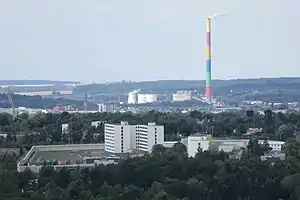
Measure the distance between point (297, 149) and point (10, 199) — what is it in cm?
618

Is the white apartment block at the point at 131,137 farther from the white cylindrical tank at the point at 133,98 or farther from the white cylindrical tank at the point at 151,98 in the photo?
the white cylindrical tank at the point at 151,98

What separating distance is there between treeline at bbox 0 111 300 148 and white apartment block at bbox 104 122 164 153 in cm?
96

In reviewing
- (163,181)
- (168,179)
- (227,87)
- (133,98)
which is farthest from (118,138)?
(227,87)

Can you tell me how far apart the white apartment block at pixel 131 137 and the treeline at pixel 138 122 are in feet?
3.16

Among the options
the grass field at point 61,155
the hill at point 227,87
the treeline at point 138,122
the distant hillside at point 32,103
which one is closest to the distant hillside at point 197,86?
the hill at point 227,87

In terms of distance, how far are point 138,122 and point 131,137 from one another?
2.64m

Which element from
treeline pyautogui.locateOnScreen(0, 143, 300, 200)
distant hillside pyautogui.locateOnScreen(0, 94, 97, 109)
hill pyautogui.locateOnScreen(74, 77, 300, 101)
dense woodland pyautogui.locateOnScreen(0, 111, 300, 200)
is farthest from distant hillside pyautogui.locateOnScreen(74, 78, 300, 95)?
treeline pyautogui.locateOnScreen(0, 143, 300, 200)

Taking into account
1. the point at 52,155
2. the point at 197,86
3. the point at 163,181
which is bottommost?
the point at 197,86

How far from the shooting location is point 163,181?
10273 millimetres

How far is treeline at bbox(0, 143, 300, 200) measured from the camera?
9117mm

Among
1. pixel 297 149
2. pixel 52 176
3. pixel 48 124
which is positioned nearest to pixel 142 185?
pixel 52 176

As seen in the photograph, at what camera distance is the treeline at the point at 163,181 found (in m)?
9.12

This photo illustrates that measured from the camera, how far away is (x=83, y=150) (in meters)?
15.9

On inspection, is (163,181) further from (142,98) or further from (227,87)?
(227,87)
